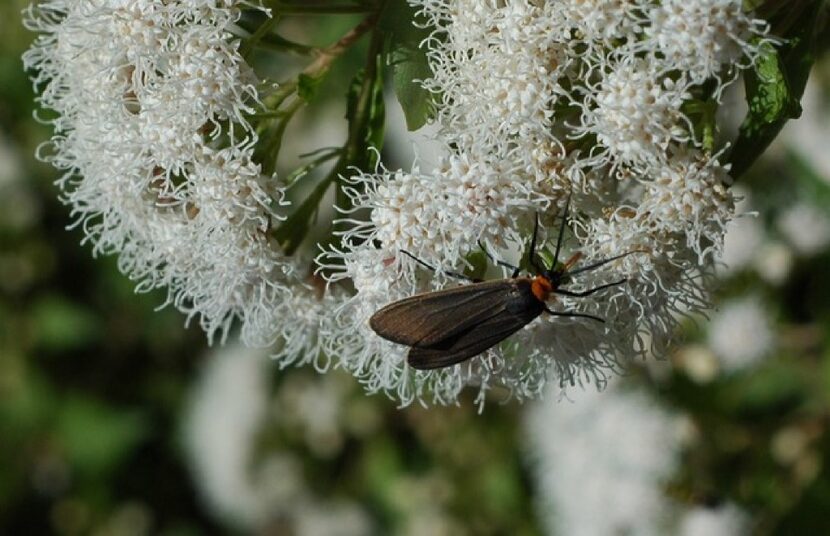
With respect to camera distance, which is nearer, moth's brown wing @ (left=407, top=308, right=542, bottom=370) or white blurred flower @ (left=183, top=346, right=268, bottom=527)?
Answer: moth's brown wing @ (left=407, top=308, right=542, bottom=370)

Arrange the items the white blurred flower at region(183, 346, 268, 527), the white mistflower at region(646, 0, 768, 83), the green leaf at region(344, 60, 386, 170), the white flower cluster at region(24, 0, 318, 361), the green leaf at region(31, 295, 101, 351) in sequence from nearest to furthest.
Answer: the white mistflower at region(646, 0, 768, 83) → the white flower cluster at region(24, 0, 318, 361) → the green leaf at region(344, 60, 386, 170) → the white blurred flower at region(183, 346, 268, 527) → the green leaf at region(31, 295, 101, 351)

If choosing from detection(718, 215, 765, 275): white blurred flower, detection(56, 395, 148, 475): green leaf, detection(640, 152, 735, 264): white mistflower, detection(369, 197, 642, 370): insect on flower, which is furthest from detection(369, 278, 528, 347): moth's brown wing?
detection(56, 395, 148, 475): green leaf

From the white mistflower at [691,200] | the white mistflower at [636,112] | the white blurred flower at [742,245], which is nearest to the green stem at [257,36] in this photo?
the white mistflower at [636,112]

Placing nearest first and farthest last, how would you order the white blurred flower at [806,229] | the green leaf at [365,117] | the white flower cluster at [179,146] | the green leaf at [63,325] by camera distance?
the white flower cluster at [179,146] → the green leaf at [365,117] → the white blurred flower at [806,229] → the green leaf at [63,325]

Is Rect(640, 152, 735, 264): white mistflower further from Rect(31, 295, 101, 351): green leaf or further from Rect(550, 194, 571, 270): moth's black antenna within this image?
Rect(31, 295, 101, 351): green leaf

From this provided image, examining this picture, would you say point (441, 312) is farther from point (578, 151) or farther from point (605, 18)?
point (605, 18)

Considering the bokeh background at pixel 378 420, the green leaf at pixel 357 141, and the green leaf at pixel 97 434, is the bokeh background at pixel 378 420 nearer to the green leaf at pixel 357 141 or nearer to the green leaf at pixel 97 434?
the green leaf at pixel 97 434

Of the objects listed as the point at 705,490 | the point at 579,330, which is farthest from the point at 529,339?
the point at 705,490
